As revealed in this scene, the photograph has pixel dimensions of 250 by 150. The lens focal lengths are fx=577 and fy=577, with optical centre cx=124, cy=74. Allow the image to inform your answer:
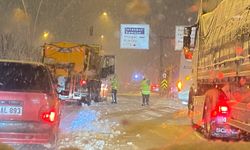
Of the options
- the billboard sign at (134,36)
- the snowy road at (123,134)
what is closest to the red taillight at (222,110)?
the snowy road at (123,134)

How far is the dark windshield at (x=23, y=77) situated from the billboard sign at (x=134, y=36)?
38.9 m

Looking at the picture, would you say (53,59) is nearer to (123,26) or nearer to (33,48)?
(33,48)

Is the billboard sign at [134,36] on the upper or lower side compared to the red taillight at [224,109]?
upper

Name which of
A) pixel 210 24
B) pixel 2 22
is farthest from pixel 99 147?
pixel 2 22

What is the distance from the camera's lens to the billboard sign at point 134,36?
162 ft

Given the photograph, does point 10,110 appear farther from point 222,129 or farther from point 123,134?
point 222,129

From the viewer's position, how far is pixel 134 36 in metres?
49.9

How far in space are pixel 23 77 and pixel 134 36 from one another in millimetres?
40124

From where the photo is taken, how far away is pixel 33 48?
133ft

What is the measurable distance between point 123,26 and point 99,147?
125ft

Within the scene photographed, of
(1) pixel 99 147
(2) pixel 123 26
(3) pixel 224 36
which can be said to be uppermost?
(2) pixel 123 26

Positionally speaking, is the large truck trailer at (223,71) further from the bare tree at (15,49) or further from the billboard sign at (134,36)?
the billboard sign at (134,36)

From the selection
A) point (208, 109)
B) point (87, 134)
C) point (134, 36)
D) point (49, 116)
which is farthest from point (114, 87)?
point (49, 116)

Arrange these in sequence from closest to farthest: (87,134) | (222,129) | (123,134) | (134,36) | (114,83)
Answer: (222,129) → (87,134) → (123,134) → (114,83) → (134,36)
